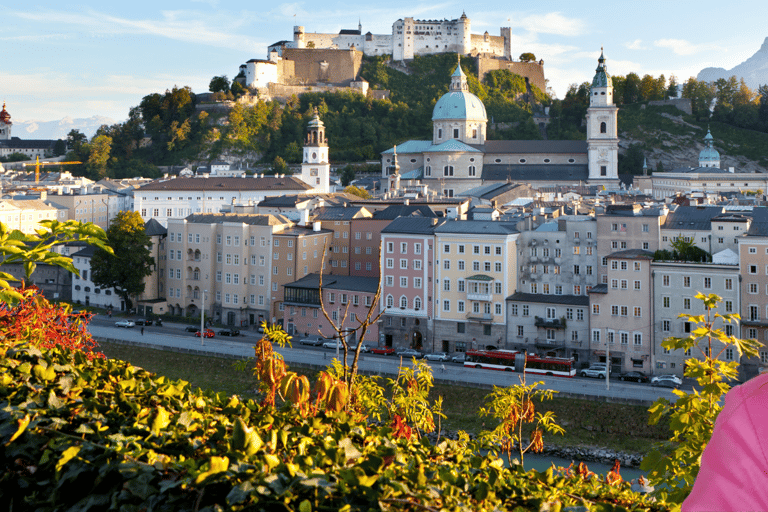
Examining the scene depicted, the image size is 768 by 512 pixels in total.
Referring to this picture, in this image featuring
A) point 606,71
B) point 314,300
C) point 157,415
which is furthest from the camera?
point 606,71

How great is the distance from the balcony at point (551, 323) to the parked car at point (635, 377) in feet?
11.4

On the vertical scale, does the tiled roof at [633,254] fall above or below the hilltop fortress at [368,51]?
A: below

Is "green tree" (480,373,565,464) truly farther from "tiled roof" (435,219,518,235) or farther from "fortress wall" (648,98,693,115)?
"fortress wall" (648,98,693,115)

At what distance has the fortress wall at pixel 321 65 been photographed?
97.1m

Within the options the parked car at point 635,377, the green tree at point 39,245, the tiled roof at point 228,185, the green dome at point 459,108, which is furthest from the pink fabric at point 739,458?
the green dome at point 459,108

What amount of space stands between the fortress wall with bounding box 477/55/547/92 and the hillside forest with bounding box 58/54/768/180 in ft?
3.06

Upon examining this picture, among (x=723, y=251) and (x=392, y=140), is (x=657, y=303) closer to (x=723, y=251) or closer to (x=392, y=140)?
(x=723, y=251)

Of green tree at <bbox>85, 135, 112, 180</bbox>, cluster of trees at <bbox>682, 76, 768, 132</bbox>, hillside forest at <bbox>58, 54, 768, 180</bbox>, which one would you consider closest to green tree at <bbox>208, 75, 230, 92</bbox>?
hillside forest at <bbox>58, 54, 768, 180</bbox>

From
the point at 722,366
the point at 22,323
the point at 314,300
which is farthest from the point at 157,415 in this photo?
the point at 314,300

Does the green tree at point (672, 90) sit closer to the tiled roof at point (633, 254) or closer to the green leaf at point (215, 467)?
the tiled roof at point (633, 254)

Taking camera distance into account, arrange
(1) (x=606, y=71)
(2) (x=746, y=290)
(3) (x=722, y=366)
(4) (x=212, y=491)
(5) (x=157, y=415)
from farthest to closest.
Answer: (1) (x=606, y=71) → (2) (x=746, y=290) → (3) (x=722, y=366) → (5) (x=157, y=415) → (4) (x=212, y=491)

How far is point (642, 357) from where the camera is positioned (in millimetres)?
31203

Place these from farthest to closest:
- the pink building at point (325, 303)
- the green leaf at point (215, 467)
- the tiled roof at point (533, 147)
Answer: the tiled roof at point (533, 147)
the pink building at point (325, 303)
the green leaf at point (215, 467)

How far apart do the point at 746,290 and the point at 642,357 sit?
14.8ft
